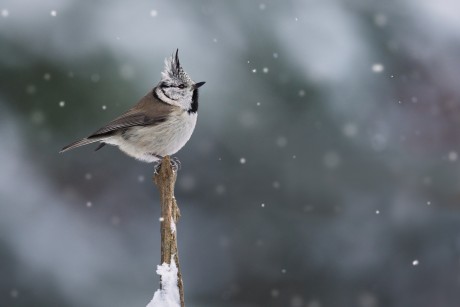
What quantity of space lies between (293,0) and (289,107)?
3.16ft

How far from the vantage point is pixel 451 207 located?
239 inches

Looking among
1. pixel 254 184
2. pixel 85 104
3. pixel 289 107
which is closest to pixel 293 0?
pixel 289 107

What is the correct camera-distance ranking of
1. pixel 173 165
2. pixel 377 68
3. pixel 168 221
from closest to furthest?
pixel 168 221 → pixel 173 165 → pixel 377 68

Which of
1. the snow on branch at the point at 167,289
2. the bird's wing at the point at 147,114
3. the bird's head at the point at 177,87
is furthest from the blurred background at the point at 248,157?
the snow on branch at the point at 167,289

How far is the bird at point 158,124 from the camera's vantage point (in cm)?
362

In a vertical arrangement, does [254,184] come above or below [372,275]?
above

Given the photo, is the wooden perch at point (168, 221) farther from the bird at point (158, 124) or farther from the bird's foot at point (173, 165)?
the bird at point (158, 124)

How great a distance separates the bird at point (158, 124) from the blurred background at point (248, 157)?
126 centimetres

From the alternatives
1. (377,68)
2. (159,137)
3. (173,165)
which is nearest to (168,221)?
(173,165)

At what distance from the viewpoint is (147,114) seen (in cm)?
384

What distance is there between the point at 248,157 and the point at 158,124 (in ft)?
6.49

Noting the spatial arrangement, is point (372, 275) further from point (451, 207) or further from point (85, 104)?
point (85, 104)

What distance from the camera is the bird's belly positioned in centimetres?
368

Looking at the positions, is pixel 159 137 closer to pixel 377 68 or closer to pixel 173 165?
pixel 173 165
